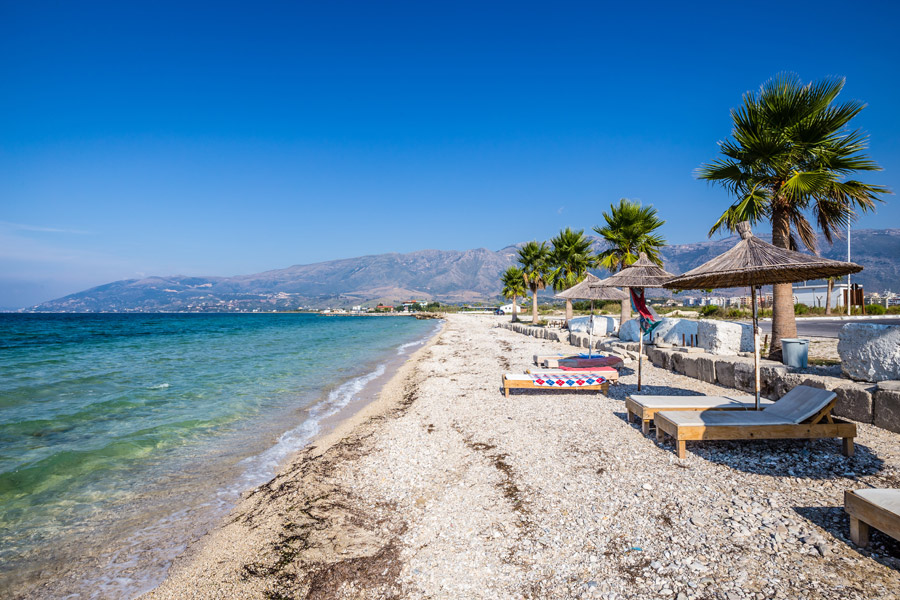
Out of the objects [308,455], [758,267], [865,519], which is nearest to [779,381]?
[758,267]

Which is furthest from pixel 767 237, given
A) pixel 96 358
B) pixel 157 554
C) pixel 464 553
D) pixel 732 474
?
pixel 96 358

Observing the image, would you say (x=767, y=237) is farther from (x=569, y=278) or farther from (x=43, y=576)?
(x=569, y=278)

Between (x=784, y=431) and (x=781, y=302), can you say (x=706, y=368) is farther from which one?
(x=784, y=431)

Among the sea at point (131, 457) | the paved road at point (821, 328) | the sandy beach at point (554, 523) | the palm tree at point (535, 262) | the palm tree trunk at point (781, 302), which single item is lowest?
the sea at point (131, 457)

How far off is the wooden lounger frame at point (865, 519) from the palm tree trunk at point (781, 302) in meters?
7.81

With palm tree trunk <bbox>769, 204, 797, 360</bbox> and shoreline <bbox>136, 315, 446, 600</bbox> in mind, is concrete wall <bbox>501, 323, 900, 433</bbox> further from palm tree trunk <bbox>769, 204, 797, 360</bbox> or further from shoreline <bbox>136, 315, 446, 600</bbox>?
shoreline <bbox>136, 315, 446, 600</bbox>

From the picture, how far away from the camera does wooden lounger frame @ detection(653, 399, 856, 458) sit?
16.0 feet

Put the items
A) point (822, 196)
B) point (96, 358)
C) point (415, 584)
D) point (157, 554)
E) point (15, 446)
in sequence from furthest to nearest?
point (96, 358) → point (822, 196) → point (15, 446) → point (157, 554) → point (415, 584)

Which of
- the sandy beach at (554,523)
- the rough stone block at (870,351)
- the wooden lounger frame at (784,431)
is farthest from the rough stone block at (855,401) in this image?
the wooden lounger frame at (784,431)

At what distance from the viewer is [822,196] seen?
9.62 metres

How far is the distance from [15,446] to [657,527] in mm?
10227

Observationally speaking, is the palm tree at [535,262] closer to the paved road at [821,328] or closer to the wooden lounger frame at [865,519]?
the paved road at [821,328]

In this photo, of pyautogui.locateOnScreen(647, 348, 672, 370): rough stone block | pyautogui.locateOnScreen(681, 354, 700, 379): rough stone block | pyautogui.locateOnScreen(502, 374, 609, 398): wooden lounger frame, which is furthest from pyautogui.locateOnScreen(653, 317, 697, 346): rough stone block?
pyautogui.locateOnScreen(502, 374, 609, 398): wooden lounger frame

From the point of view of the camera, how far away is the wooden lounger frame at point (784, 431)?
4867mm
